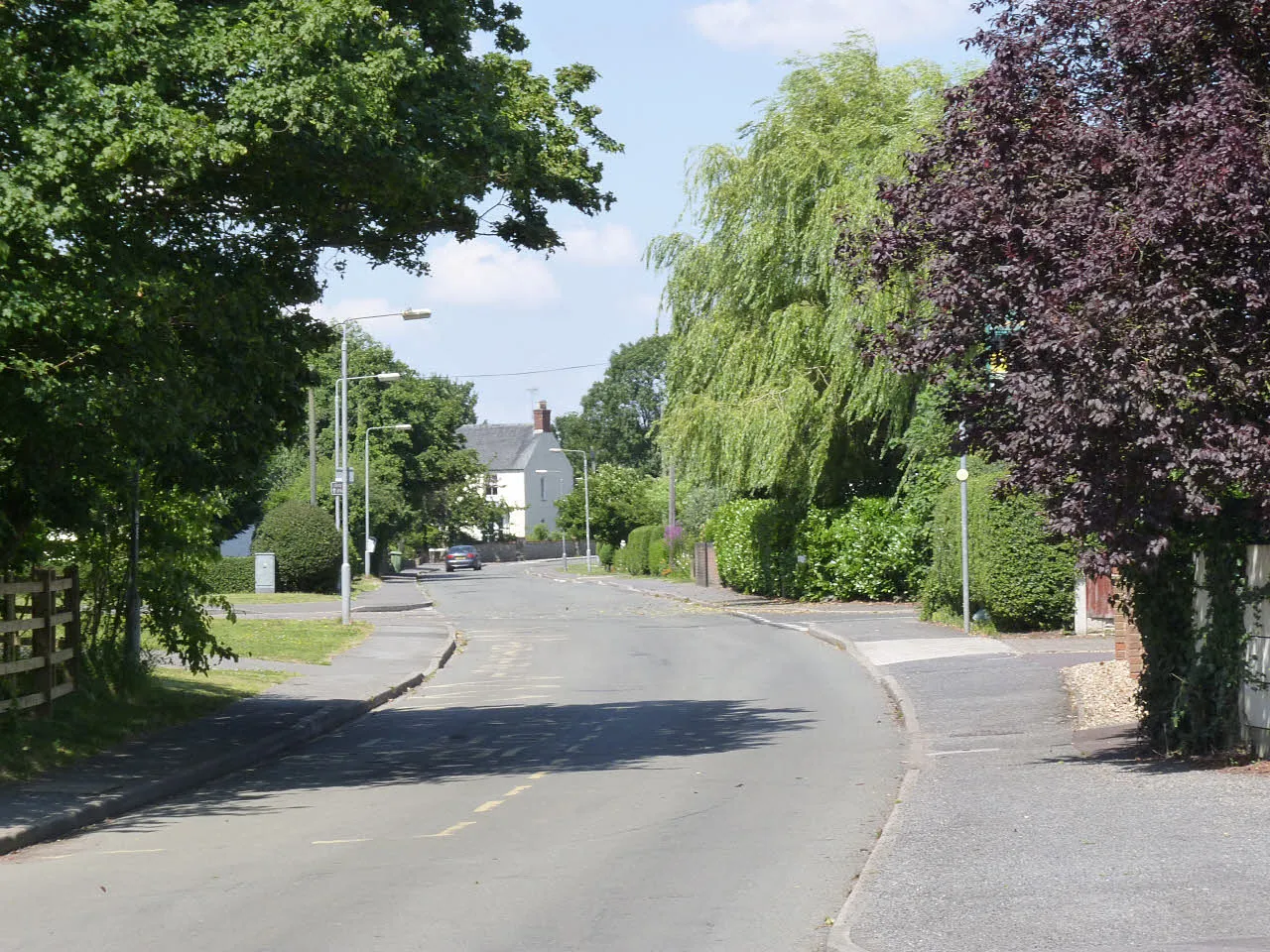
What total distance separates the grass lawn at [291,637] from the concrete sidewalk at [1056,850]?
14.0 m

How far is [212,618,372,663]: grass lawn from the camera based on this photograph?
2695 cm

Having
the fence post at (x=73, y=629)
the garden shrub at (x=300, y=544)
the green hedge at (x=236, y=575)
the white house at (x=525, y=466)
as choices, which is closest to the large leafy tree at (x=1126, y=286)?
the fence post at (x=73, y=629)

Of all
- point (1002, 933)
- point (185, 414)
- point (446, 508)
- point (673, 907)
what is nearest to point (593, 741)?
point (185, 414)

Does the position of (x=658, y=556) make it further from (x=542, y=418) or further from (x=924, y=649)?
(x=542, y=418)

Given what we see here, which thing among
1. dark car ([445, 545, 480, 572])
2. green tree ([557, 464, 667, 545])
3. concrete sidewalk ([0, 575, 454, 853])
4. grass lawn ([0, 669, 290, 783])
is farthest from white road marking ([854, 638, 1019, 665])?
dark car ([445, 545, 480, 572])

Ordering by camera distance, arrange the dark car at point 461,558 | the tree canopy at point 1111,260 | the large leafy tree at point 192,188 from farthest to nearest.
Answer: the dark car at point 461,558 < the large leafy tree at point 192,188 < the tree canopy at point 1111,260

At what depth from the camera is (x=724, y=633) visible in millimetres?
32406

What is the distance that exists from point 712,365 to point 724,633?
27.9ft

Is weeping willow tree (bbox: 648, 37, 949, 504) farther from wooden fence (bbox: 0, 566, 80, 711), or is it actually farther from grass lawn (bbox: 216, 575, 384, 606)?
wooden fence (bbox: 0, 566, 80, 711)

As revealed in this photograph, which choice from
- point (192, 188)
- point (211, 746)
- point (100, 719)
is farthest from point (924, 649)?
point (192, 188)

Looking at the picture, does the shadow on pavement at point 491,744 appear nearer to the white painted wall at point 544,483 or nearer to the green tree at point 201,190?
the green tree at point 201,190

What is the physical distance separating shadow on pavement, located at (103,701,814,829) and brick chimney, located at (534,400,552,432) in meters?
126

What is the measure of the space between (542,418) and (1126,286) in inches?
5352

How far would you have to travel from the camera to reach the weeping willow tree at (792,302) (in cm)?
3509
